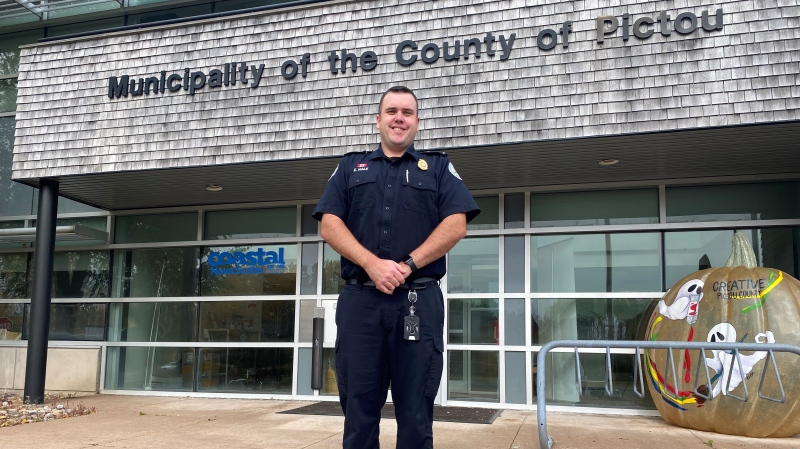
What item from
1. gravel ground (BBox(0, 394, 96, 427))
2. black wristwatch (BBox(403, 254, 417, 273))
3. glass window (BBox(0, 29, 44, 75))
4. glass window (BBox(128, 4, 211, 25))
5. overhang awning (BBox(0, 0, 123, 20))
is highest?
overhang awning (BBox(0, 0, 123, 20))

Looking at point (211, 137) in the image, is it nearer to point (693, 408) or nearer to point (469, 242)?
point (469, 242)

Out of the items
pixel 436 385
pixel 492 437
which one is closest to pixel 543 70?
pixel 492 437

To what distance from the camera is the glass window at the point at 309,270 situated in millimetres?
9297

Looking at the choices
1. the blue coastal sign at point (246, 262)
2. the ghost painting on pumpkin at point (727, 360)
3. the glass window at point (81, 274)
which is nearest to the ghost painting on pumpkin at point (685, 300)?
the ghost painting on pumpkin at point (727, 360)

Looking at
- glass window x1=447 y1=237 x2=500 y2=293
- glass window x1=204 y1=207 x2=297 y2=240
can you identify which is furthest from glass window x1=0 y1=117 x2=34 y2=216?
glass window x1=447 y1=237 x2=500 y2=293

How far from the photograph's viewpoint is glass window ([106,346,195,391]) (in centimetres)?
969

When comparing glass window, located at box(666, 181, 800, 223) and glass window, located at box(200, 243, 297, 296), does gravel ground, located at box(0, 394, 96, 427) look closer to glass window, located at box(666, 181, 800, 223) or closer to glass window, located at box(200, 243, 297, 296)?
glass window, located at box(200, 243, 297, 296)

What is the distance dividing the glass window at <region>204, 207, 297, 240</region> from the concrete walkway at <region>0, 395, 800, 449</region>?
2471mm

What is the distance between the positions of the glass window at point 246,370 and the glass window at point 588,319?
3.26 meters

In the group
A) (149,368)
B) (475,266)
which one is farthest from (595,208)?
(149,368)

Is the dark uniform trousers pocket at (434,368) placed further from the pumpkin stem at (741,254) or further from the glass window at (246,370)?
the glass window at (246,370)

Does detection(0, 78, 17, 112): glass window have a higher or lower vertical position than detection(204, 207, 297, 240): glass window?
higher

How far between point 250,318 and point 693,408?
559cm

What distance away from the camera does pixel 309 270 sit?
30.7ft
